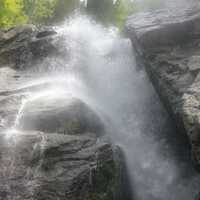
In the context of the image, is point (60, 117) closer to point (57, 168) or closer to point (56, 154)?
point (56, 154)

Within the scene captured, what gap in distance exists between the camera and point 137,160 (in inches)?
416


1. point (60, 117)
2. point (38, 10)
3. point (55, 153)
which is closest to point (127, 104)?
point (60, 117)

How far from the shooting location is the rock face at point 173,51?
32.4ft

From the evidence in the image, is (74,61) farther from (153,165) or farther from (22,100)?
(153,165)

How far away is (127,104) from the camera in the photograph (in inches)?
523

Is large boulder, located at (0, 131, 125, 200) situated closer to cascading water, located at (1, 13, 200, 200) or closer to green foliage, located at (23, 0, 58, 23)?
cascading water, located at (1, 13, 200, 200)

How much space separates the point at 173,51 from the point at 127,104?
9.51 feet

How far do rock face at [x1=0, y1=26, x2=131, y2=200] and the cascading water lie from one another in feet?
1.41

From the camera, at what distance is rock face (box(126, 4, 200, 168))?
9883 mm

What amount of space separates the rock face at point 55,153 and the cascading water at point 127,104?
43cm

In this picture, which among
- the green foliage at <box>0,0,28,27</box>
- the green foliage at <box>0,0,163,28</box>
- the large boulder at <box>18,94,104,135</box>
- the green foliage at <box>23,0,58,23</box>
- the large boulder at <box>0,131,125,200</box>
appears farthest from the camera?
the green foliage at <box>23,0,58,23</box>

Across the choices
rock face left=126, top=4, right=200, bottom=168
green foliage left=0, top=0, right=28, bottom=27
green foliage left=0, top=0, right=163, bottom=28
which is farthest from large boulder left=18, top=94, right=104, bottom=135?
green foliage left=0, top=0, right=163, bottom=28

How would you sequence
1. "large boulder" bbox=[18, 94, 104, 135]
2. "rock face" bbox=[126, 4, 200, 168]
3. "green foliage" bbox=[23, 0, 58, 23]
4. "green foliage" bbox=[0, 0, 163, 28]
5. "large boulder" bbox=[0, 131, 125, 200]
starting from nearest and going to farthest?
A: 1. "large boulder" bbox=[0, 131, 125, 200]
2. "large boulder" bbox=[18, 94, 104, 135]
3. "rock face" bbox=[126, 4, 200, 168]
4. "green foliage" bbox=[0, 0, 163, 28]
5. "green foliage" bbox=[23, 0, 58, 23]

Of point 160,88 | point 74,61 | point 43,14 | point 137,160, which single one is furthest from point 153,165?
point 43,14
